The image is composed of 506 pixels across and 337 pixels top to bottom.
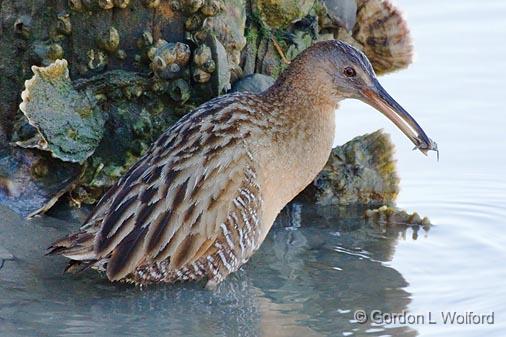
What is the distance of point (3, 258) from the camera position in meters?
6.73

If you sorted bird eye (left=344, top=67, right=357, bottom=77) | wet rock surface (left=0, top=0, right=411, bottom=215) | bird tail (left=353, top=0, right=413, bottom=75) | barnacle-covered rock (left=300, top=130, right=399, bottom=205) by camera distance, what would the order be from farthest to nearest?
bird tail (left=353, top=0, right=413, bottom=75), barnacle-covered rock (left=300, top=130, right=399, bottom=205), wet rock surface (left=0, top=0, right=411, bottom=215), bird eye (left=344, top=67, right=357, bottom=77)

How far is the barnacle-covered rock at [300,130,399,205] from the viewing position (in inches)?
318

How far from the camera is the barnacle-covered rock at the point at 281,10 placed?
814cm

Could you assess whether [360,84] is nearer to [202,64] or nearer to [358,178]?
[202,64]

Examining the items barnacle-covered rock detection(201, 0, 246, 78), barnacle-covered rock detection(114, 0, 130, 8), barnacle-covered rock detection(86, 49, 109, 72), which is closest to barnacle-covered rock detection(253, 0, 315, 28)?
barnacle-covered rock detection(201, 0, 246, 78)

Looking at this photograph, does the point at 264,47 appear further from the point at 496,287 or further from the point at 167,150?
the point at 496,287

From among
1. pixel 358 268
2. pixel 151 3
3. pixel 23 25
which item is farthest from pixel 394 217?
pixel 23 25

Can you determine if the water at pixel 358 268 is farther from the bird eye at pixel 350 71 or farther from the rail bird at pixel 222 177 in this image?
the bird eye at pixel 350 71

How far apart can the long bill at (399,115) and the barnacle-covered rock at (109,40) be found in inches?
61.1

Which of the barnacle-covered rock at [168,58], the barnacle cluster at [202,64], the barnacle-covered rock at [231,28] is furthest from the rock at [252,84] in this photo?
the barnacle-covered rock at [168,58]

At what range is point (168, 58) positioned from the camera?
7.50 meters

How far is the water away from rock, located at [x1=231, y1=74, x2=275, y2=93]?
851 millimetres

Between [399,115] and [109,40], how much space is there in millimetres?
1816

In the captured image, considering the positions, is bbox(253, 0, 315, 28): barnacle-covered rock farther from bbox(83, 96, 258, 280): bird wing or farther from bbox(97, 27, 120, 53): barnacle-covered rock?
bbox(83, 96, 258, 280): bird wing
